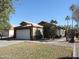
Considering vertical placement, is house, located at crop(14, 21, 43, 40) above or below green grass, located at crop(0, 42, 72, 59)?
above

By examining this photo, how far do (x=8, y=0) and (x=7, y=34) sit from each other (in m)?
53.5

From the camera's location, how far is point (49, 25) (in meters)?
49.9

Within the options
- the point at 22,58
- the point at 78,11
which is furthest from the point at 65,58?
the point at 78,11

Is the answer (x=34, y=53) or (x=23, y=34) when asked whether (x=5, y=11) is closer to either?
(x=34, y=53)

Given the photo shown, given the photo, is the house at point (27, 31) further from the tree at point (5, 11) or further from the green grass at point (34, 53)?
the tree at point (5, 11)

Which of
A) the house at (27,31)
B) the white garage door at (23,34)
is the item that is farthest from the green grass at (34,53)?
the white garage door at (23,34)

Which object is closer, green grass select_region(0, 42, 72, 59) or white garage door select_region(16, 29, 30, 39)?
green grass select_region(0, 42, 72, 59)

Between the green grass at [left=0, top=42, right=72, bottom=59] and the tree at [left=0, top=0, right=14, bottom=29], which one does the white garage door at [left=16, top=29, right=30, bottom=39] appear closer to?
the green grass at [left=0, top=42, right=72, bottom=59]

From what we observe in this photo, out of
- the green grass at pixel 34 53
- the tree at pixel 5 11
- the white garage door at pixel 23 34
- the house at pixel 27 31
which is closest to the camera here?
the tree at pixel 5 11

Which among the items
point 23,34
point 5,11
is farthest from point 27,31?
point 5,11

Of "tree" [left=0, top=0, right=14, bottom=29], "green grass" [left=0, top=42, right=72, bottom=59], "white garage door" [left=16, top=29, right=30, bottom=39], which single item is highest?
"tree" [left=0, top=0, right=14, bottom=29]

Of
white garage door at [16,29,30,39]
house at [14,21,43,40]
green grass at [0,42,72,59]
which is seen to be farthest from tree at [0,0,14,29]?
white garage door at [16,29,30,39]

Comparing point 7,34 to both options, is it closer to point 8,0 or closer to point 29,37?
point 29,37

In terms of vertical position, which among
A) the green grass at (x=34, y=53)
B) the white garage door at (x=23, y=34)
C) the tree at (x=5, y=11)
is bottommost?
the green grass at (x=34, y=53)
